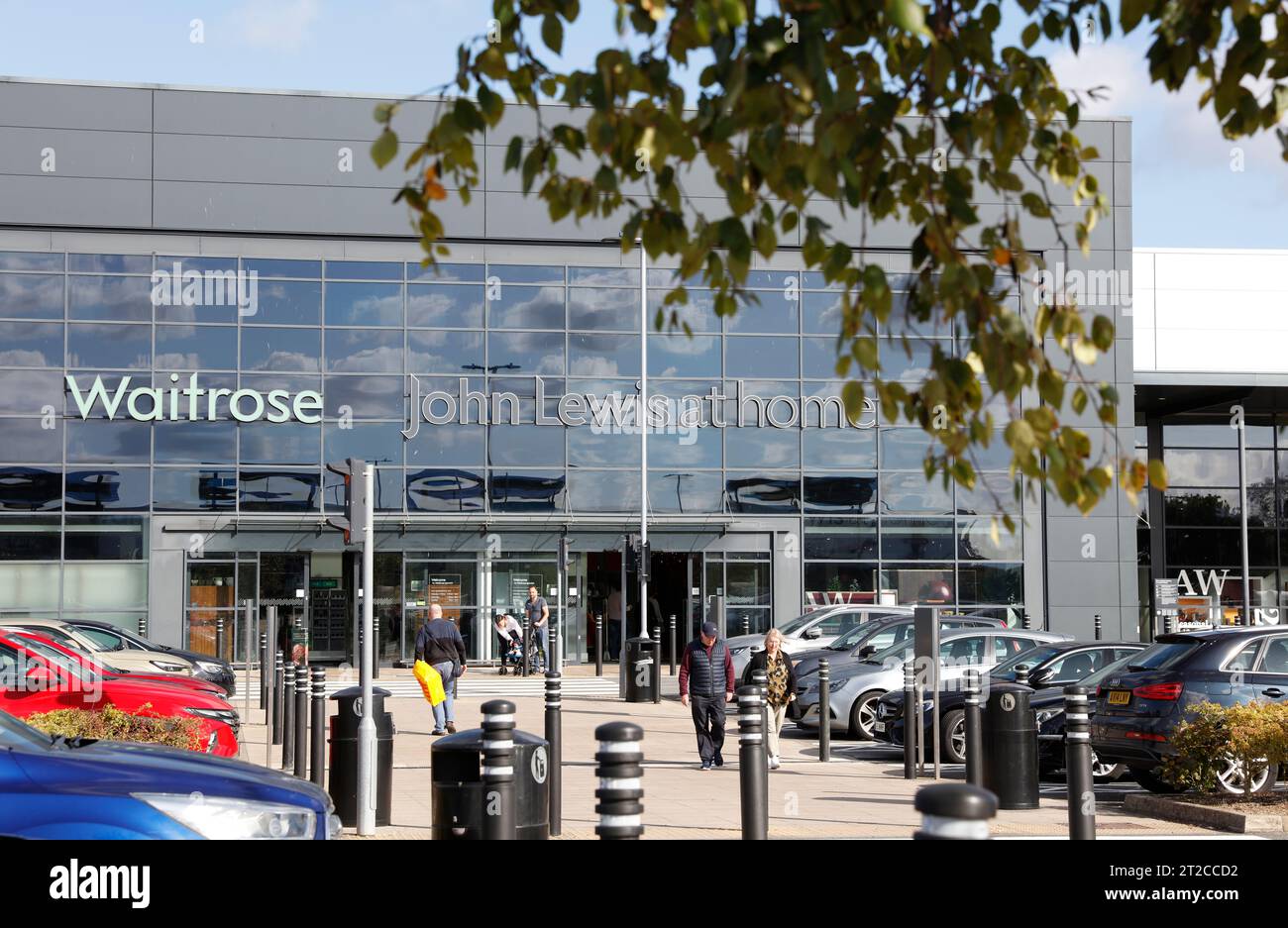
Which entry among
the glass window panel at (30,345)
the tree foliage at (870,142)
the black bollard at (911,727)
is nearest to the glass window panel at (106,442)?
the glass window panel at (30,345)

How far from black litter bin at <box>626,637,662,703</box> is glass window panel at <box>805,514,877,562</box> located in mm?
11601

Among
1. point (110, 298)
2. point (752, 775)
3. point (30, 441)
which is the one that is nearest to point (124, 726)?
point (752, 775)

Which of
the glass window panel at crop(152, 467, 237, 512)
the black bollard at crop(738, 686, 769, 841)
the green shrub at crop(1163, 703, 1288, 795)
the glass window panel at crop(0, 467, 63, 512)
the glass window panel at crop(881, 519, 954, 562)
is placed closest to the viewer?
the black bollard at crop(738, 686, 769, 841)

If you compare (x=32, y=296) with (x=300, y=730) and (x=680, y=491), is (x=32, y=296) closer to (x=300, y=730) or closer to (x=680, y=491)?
(x=680, y=491)

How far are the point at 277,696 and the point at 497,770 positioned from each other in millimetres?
10425

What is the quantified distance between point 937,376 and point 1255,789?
30.3 feet

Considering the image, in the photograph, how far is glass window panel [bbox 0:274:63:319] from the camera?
35.3 meters

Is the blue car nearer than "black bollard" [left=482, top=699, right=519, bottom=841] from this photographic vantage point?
Yes

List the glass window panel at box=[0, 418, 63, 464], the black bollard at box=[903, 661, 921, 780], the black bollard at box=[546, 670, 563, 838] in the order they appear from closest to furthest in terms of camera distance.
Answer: the black bollard at box=[546, 670, 563, 838], the black bollard at box=[903, 661, 921, 780], the glass window panel at box=[0, 418, 63, 464]

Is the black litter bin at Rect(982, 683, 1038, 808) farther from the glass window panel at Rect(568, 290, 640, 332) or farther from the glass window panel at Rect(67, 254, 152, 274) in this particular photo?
the glass window panel at Rect(67, 254, 152, 274)

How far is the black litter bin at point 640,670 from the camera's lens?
27.2 meters

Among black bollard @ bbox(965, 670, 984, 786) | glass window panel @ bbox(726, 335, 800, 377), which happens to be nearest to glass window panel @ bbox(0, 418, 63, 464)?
glass window panel @ bbox(726, 335, 800, 377)

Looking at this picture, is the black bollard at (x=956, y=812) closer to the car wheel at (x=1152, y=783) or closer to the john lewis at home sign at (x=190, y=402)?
the car wheel at (x=1152, y=783)
